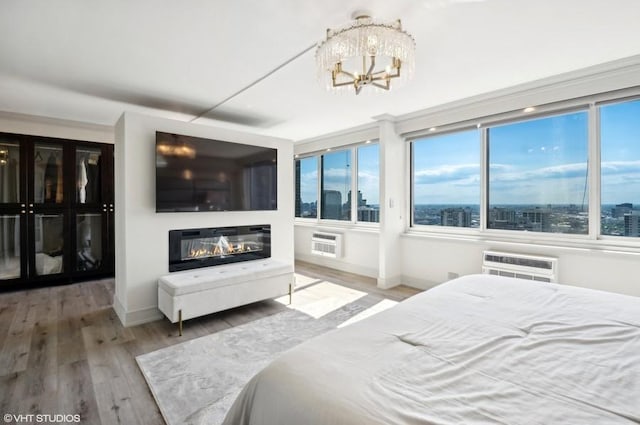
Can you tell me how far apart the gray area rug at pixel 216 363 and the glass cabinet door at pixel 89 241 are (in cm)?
310

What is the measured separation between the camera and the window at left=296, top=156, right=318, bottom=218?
20.7 ft

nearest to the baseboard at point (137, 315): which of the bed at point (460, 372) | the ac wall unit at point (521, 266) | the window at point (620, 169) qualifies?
the bed at point (460, 372)

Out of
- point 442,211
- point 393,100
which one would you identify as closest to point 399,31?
point 393,100

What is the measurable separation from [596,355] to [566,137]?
3097mm

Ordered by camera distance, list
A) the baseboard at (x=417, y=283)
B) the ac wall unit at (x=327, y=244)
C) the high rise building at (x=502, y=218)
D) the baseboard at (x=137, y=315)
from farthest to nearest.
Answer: the ac wall unit at (x=327, y=244)
the baseboard at (x=417, y=283)
the high rise building at (x=502, y=218)
the baseboard at (x=137, y=315)

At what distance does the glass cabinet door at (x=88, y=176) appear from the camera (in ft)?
15.1

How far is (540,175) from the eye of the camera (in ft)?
11.7

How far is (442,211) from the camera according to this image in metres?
4.45

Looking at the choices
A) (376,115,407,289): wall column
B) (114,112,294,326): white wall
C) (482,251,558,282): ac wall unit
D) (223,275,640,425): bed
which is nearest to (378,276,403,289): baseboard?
(376,115,407,289): wall column

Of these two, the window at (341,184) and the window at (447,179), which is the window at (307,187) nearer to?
the window at (341,184)

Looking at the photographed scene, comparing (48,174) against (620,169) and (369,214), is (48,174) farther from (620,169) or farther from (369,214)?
(620,169)

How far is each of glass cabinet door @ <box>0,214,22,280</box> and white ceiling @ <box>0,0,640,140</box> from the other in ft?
5.09

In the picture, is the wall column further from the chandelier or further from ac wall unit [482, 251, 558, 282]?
the chandelier

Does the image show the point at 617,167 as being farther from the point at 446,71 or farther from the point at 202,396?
the point at 202,396
